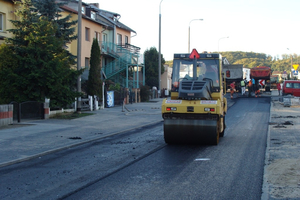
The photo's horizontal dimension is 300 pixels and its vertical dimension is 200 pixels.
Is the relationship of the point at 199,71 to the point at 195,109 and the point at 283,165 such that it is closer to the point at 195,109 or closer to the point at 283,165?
the point at 195,109

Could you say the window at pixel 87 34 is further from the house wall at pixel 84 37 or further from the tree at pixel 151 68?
the tree at pixel 151 68

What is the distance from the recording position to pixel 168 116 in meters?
11.0

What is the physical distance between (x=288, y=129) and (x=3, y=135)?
448 inches

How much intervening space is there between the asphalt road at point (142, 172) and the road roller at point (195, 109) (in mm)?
380

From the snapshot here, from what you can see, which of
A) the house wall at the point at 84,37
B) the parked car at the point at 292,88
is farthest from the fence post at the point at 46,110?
the parked car at the point at 292,88

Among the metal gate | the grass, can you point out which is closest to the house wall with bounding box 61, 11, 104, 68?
the grass

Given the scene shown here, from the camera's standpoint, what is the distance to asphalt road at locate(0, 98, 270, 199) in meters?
6.46

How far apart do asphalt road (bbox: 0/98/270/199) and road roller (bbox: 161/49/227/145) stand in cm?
38

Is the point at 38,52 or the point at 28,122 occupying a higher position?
the point at 38,52

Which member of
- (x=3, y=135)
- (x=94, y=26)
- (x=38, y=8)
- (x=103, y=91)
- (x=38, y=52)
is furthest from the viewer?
(x=94, y=26)

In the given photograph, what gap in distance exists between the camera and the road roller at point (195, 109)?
10.7m

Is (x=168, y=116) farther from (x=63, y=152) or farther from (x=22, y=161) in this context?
(x=22, y=161)

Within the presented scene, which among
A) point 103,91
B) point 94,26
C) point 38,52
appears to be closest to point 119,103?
point 103,91

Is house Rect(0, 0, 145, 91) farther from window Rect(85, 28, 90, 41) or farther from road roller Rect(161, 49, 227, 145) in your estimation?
road roller Rect(161, 49, 227, 145)
